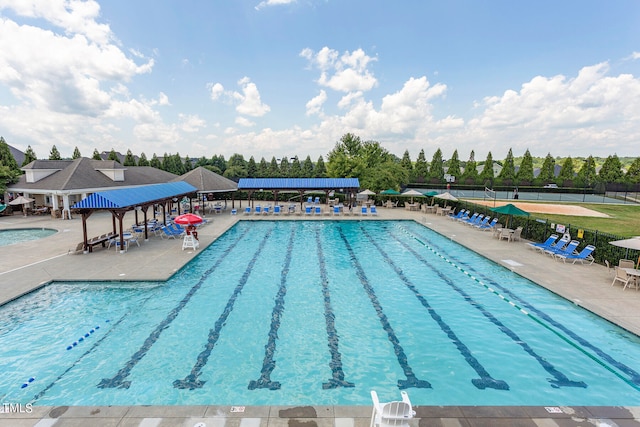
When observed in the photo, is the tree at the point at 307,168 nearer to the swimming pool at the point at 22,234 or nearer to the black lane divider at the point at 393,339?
the swimming pool at the point at 22,234

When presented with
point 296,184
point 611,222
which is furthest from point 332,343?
point 611,222

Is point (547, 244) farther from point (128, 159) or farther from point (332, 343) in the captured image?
point (128, 159)

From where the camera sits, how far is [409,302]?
9820 millimetres

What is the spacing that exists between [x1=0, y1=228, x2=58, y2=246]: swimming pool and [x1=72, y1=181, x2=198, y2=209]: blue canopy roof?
5.06 meters

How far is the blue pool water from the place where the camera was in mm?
5816

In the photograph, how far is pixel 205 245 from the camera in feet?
51.1

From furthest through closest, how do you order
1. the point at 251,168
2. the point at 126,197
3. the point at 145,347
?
the point at 251,168, the point at 126,197, the point at 145,347

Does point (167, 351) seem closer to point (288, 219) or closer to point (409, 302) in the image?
point (409, 302)

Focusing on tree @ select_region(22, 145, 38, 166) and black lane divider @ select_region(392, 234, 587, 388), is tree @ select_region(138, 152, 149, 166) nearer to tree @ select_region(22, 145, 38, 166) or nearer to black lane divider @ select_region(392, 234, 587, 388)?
tree @ select_region(22, 145, 38, 166)

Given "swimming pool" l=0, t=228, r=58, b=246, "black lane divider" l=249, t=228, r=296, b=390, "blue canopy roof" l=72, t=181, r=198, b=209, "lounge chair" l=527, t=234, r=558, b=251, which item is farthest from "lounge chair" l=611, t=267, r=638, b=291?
"swimming pool" l=0, t=228, r=58, b=246

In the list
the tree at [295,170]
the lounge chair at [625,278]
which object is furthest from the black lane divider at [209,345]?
the tree at [295,170]

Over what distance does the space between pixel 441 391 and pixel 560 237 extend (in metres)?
12.8

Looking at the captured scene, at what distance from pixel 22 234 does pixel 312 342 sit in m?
20.2

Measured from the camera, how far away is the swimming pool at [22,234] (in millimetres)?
16922
